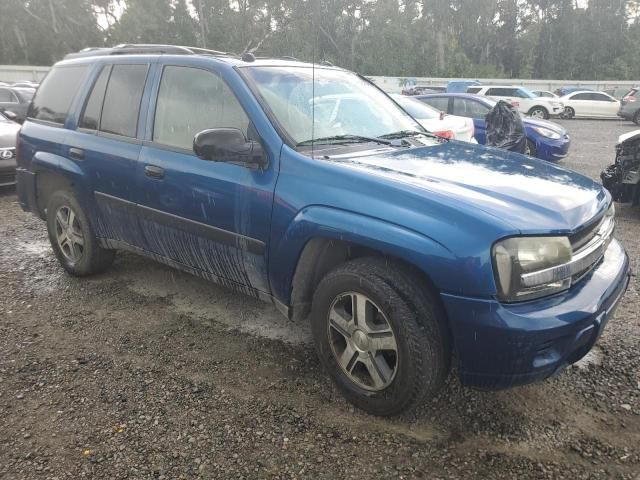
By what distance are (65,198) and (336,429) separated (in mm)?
3007

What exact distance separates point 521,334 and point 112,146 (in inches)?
118

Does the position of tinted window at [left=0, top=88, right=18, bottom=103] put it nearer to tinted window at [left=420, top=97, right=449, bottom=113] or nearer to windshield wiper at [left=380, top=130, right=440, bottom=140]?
tinted window at [left=420, top=97, right=449, bottom=113]

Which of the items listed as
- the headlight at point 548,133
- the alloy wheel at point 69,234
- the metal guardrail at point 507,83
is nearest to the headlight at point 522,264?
the alloy wheel at point 69,234

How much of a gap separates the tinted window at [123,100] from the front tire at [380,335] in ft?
6.46

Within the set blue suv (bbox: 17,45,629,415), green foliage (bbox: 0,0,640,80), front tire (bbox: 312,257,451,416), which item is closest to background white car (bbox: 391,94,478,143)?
blue suv (bbox: 17,45,629,415)

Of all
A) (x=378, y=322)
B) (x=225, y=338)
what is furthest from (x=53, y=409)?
(x=378, y=322)

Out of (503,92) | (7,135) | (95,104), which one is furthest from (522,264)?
(503,92)

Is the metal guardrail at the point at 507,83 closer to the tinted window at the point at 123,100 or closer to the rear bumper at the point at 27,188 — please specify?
the rear bumper at the point at 27,188

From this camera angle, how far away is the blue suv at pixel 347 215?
2277mm

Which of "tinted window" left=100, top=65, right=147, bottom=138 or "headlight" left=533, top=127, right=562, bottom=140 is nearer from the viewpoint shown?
"tinted window" left=100, top=65, right=147, bottom=138

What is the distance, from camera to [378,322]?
104 inches

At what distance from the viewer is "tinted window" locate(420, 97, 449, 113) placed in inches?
437

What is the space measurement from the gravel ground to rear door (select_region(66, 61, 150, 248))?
0.68 meters

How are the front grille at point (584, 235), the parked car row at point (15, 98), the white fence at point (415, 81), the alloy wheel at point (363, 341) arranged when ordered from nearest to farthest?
the front grille at point (584, 235) < the alloy wheel at point (363, 341) < the parked car row at point (15, 98) < the white fence at point (415, 81)
